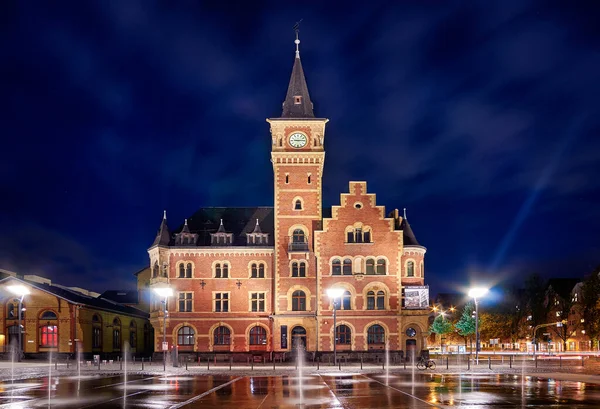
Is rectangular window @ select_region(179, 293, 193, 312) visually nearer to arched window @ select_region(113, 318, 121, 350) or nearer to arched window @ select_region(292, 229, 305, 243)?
arched window @ select_region(292, 229, 305, 243)

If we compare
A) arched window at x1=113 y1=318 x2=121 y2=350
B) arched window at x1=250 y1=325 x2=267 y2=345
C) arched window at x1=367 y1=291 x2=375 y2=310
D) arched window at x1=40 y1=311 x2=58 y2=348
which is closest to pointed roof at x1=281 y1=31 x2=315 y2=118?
arched window at x1=367 y1=291 x2=375 y2=310

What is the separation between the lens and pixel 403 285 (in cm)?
6762

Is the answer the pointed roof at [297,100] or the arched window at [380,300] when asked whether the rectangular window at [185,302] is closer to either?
the arched window at [380,300]

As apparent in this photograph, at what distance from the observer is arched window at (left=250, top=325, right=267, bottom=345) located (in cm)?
6881

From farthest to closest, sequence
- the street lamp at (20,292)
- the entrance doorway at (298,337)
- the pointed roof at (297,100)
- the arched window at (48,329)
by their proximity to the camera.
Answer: the pointed roof at (297,100)
the arched window at (48,329)
the entrance doorway at (298,337)
the street lamp at (20,292)

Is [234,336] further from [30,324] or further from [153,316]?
[30,324]

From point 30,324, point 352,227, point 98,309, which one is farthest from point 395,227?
point 30,324

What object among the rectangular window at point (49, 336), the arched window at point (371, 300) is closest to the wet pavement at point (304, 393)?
the arched window at point (371, 300)

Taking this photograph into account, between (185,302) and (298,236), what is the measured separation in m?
12.6

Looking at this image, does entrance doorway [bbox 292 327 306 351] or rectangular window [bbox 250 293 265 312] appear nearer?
entrance doorway [bbox 292 327 306 351]

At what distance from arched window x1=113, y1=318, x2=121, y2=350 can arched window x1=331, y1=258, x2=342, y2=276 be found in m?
27.3

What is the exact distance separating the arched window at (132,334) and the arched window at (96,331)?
1078 centimetres

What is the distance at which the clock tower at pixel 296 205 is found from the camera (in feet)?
222

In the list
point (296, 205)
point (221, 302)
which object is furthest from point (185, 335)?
point (296, 205)
